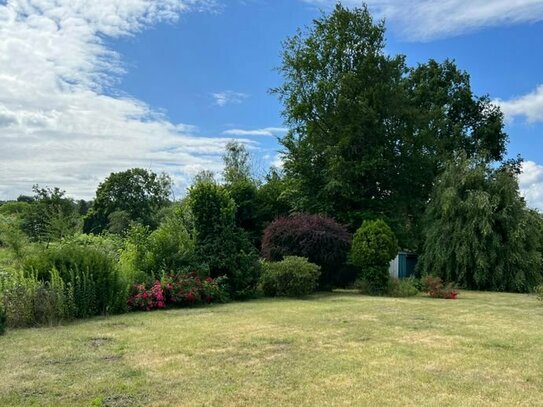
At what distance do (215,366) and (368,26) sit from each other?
21020mm

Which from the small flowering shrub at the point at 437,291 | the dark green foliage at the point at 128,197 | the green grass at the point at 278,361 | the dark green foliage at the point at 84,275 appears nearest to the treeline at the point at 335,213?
the dark green foliage at the point at 84,275

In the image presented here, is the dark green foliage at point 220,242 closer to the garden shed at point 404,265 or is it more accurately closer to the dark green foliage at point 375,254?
the dark green foliage at point 375,254

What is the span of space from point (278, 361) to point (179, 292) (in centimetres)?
606

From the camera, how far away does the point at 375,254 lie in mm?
14797

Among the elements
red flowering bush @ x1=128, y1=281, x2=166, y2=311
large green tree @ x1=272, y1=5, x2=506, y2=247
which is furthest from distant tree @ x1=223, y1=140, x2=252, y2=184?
red flowering bush @ x1=128, y1=281, x2=166, y2=311

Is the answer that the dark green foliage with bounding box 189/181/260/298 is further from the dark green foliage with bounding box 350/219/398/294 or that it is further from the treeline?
the dark green foliage with bounding box 350/219/398/294

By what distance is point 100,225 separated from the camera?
48.9 meters

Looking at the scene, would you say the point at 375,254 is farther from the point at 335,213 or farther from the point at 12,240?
the point at 12,240

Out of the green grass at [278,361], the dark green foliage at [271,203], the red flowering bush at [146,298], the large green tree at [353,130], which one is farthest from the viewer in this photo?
the large green tree at [353,130]

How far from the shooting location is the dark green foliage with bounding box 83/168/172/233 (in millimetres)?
49250

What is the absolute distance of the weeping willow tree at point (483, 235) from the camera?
59.0 feet

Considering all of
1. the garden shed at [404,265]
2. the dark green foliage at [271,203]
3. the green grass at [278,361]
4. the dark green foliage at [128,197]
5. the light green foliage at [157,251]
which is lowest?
the green grass at [278,361]

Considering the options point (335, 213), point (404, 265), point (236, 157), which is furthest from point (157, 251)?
point (236, 157)

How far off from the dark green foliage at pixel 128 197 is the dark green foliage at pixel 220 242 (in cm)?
3459
